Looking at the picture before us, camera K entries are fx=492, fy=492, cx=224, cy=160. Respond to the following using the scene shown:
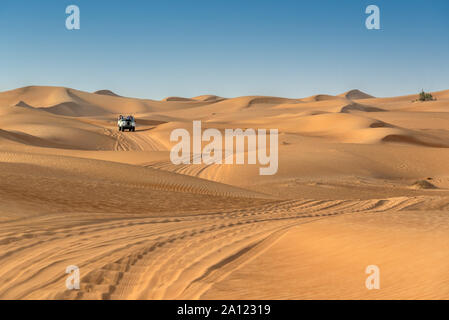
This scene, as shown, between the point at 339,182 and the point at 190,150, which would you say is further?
the point at 190,150

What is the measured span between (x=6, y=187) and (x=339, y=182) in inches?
494

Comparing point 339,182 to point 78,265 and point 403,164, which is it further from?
point 78,265

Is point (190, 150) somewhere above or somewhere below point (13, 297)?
above

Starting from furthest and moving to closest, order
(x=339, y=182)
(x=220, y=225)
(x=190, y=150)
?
(x=190, y=150) → (x=339, y=182) → (x=220, y=225)

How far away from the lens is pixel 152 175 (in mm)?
16219
